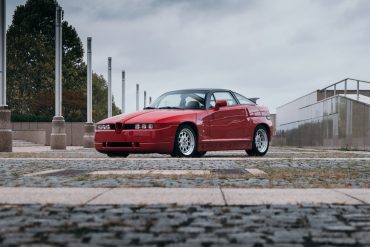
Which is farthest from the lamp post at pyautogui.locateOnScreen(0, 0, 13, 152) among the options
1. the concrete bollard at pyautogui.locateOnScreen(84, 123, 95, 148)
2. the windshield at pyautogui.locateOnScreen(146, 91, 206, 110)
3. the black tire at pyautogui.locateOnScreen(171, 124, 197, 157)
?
the concrete bollard at pyautogui.locateOnScreen(84, 123, 95, 148)

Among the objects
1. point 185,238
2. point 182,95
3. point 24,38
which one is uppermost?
point 24,38

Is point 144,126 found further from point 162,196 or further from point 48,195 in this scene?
point 162,196

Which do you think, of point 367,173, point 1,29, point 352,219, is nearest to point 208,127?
point 367,173

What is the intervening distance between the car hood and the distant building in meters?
10.8

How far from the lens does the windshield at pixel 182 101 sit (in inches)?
583

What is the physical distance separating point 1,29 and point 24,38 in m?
34.3

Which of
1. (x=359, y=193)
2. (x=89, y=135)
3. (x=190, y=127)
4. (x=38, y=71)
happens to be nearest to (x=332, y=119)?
(x=89, y=135)

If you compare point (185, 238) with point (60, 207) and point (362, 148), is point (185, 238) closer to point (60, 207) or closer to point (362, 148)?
point (60, 207)

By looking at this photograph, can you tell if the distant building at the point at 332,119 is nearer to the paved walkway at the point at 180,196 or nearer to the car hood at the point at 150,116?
the car hood at the point at 150,116

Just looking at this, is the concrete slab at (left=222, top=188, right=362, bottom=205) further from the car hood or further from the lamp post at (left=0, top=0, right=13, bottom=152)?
the lamp post at (left=0, top=0, right=13, bottom=152)

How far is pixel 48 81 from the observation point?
52.3m

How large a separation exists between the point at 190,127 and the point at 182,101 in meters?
0.92

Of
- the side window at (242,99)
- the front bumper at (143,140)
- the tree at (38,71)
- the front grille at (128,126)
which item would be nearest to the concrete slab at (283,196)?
the front bumper at (143,140)

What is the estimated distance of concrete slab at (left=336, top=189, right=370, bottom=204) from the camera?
18.8 feet
